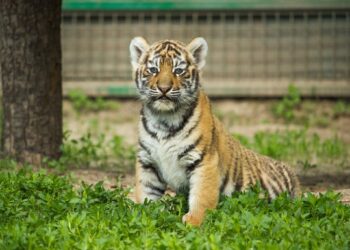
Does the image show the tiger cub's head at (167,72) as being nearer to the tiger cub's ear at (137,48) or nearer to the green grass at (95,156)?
the tiger cub's ear at (137,48)

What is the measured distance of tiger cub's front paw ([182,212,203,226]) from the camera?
6105 millimetres

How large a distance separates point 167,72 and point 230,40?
609 cm

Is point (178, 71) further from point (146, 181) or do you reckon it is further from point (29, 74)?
point (29, 74)

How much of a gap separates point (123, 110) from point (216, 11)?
1.81 m

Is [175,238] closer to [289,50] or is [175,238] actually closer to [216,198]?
[216,198]

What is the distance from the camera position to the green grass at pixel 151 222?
533 cm

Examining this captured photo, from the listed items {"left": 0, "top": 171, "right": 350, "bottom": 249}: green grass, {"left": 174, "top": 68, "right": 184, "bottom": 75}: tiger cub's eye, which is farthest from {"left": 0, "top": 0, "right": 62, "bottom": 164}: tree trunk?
{"left": 174, "top": 68, "right": 184, "bottom": 75}: tiger cub's eye

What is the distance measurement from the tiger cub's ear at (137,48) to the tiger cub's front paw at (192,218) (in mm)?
1184

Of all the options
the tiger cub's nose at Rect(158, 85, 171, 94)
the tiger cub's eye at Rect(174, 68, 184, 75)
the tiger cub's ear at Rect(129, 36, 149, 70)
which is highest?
the tiger cub's ear at Rect(129, 36, 149, 70)

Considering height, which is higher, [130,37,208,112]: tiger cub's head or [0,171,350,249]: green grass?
[130,37,208,112]: tiger cub's head

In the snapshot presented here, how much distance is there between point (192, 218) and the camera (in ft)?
20.2

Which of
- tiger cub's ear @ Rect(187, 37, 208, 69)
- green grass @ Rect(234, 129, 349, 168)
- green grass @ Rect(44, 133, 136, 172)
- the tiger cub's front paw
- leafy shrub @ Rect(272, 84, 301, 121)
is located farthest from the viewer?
leafy shrub @ Rect(272, 84, 301, 121)

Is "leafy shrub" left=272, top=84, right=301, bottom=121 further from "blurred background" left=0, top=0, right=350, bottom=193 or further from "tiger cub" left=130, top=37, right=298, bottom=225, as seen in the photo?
"tiger cub" left=130, top=37, right=298, bottom=225

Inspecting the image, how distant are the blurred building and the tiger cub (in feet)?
18.3
